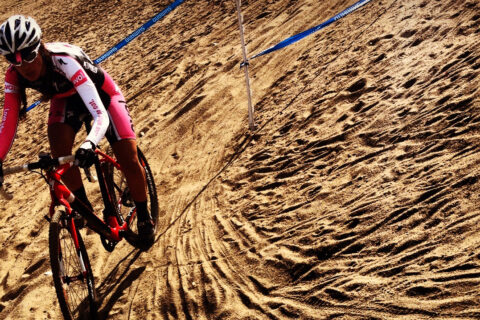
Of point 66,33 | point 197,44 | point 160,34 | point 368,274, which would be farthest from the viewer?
point 66,33

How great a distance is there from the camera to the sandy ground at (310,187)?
11.2 ft

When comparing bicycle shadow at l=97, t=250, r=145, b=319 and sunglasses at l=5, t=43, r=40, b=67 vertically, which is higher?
sunglasses at l=5, t=43, r=40, b=67

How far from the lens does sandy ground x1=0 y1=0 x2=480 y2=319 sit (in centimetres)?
342

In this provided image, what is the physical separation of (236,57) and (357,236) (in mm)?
5501

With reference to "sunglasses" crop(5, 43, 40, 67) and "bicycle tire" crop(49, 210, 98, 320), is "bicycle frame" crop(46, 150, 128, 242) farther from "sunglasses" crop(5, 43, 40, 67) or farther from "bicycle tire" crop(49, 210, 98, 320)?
"sunglasses" crop(5, 43, 40, 67)

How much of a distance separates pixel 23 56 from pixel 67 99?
671 mm

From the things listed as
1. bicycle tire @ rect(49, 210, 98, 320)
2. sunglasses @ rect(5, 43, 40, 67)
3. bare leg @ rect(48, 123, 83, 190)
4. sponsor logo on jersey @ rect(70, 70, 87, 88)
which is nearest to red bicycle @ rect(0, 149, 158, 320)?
bicycle tire @ rect(49, 210, 98, 320)

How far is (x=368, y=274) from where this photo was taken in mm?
3395

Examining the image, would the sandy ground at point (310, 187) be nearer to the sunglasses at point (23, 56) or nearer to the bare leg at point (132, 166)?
the bare leg at point (132, 166)

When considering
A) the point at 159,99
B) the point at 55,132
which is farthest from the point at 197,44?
the point at 55,132

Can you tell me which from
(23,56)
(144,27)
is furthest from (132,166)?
(144,27)

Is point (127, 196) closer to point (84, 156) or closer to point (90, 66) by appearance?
point (90, 66)

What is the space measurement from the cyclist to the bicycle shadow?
0.35 meters

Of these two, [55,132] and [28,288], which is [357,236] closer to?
[55,132]
